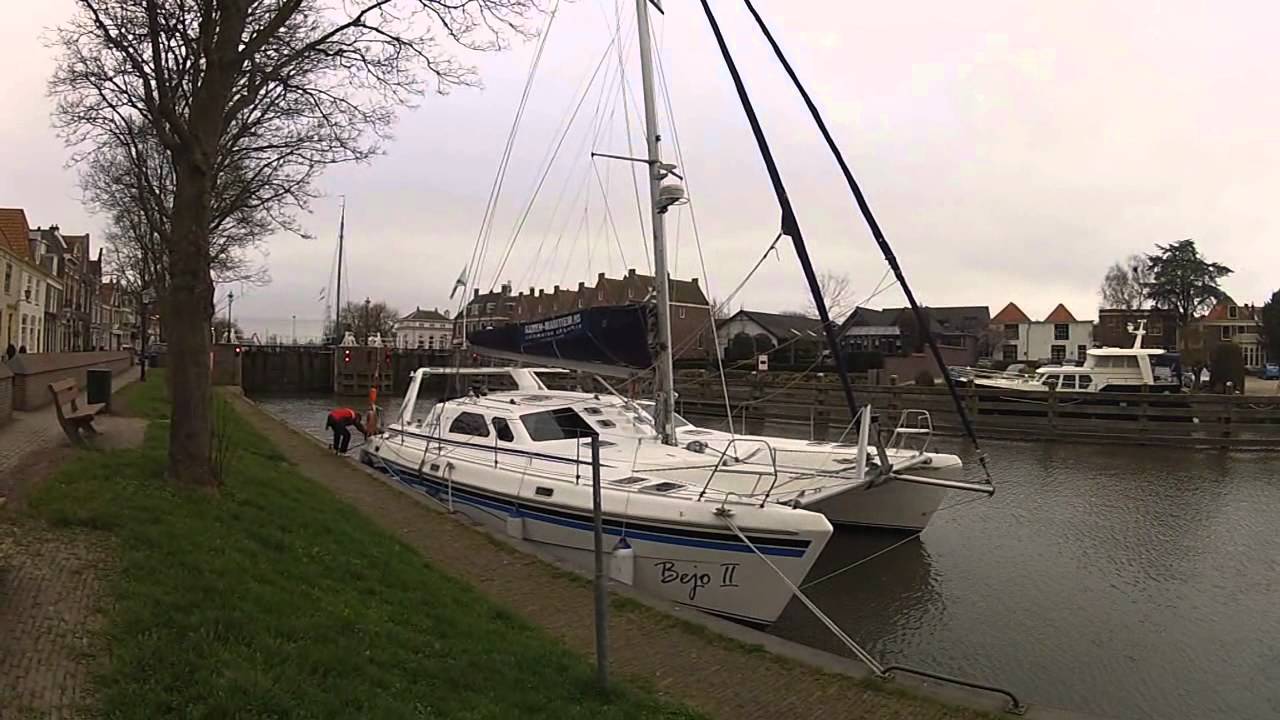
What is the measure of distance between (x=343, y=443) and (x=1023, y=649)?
14985 mm

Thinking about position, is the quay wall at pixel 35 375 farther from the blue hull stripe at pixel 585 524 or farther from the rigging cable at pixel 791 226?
the rigging cable at pixel 791 226

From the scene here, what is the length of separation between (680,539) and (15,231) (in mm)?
53883

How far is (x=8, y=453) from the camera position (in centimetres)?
1046

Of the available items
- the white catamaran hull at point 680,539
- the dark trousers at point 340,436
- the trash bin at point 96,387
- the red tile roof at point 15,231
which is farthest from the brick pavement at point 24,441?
the red tile roof at point 15,231

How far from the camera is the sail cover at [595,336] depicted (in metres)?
12.9

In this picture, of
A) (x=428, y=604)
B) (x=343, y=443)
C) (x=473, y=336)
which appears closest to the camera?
(x=428, y=604)

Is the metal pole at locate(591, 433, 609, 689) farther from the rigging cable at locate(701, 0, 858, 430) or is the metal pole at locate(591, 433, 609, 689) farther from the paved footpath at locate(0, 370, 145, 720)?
the rigging cable at locate(701, 0, 858, 430)

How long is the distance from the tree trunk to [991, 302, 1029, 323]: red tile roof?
A: 98029 mm

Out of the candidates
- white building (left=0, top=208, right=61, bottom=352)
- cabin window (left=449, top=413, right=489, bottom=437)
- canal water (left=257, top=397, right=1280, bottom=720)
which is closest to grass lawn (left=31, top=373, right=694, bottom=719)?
canal water (left=257, top=397, right=1280, bottom=720)

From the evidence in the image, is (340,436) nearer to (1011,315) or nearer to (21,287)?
(21,287)

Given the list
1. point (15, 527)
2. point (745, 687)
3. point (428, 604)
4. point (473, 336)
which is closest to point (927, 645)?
point (745, 687)

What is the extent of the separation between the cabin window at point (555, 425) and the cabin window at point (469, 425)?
84 centimetres

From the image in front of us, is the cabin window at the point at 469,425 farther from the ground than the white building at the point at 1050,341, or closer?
closer

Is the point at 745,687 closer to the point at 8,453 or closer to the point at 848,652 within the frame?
the point at 848,652
